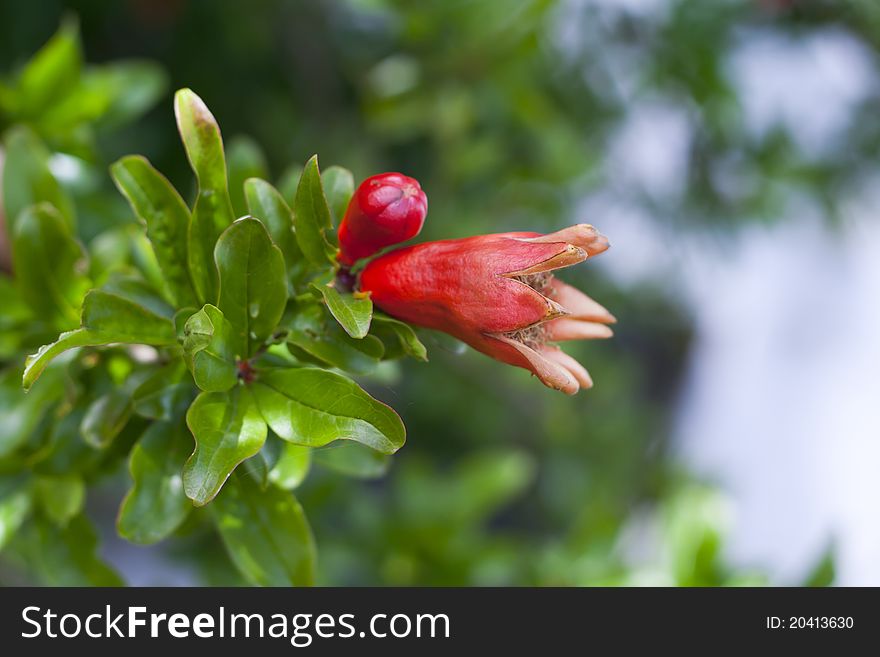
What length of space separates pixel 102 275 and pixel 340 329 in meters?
0.24

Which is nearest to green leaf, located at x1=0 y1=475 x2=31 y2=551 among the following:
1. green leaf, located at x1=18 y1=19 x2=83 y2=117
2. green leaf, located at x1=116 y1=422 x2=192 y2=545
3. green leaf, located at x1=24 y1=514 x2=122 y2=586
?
green leaf, located at x1=24 y1=514 x2=122 y2=586

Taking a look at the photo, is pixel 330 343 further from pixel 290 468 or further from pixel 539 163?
pixel 539 163

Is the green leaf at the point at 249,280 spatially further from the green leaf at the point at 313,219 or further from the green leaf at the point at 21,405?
the green leaf at the point at 21,405

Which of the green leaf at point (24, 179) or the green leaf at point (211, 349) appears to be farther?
the green leaf at point (24, 179)

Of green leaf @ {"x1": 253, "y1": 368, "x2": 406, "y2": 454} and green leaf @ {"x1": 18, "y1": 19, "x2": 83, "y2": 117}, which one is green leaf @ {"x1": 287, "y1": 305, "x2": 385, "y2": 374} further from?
green leaf @ {"x1": 18, "y1": 19, "x2": 83, "y2": 117}

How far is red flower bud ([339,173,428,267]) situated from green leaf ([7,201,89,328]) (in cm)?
24

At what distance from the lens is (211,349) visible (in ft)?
1.41

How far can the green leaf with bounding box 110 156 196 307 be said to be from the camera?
0.48 metres

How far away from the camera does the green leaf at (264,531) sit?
1.58 feet

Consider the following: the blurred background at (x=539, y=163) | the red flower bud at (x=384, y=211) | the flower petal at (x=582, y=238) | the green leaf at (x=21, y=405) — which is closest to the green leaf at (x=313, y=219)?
the red flower bud at (x=384, y=211)

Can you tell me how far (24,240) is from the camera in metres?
0.56

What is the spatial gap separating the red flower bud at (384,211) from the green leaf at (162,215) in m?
0.12
